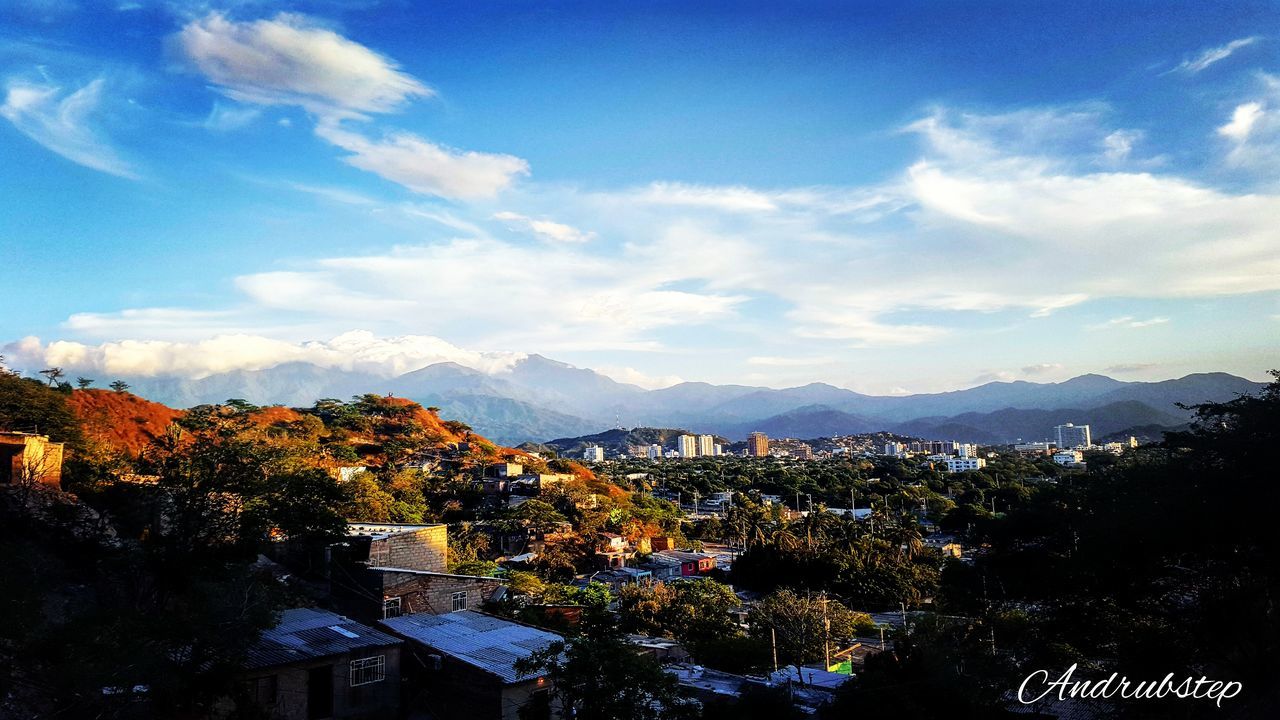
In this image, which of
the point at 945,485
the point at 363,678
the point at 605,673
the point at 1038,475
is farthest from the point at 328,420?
the point at 1038,475

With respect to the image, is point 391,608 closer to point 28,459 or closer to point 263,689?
point 263,689

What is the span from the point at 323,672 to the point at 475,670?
2331mm

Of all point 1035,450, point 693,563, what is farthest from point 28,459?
point 1035,450

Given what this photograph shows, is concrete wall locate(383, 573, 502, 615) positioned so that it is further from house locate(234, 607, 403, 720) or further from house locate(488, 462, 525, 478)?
house locate(488, 462, 525, 478)

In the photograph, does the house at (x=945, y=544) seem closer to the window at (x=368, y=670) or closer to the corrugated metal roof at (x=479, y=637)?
the corrugated metal roof at (x=479, y=637)

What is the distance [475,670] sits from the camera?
417 inches

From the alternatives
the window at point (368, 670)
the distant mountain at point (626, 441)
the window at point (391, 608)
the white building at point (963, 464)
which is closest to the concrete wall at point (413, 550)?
the window at point (391, 608)

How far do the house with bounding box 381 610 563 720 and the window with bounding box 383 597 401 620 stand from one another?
43 cm

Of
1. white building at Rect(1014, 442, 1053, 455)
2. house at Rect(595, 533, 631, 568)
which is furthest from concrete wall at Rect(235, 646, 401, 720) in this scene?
white building at Rect(1014, 442, 1053, 455)

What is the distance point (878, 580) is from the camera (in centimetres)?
2733

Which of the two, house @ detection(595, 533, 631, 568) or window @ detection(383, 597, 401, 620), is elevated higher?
window @ detection(383, 597, 401, 620)

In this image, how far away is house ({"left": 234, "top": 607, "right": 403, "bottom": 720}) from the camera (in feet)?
32.7

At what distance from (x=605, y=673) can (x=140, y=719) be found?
5.39m

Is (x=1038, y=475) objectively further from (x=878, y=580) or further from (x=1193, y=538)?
(x=1193, y=538)
